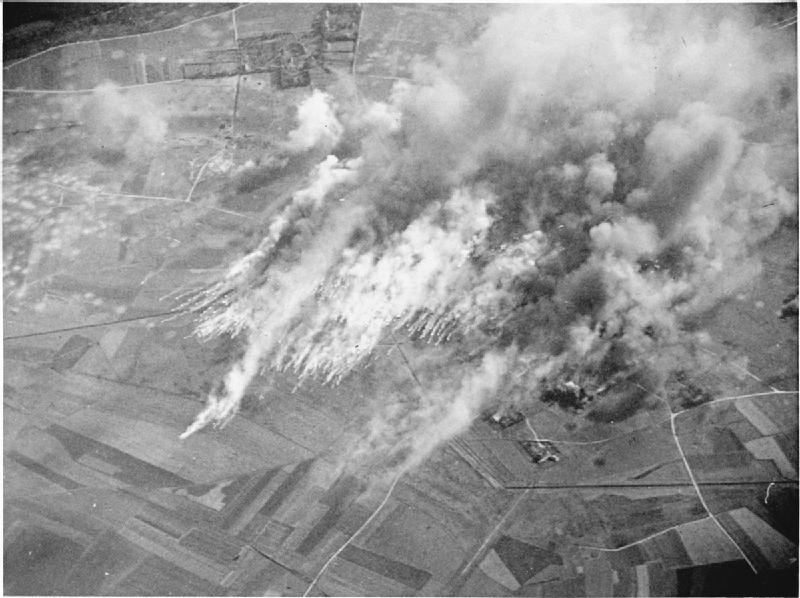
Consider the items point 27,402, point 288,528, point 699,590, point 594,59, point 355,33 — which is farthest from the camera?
point 355,33

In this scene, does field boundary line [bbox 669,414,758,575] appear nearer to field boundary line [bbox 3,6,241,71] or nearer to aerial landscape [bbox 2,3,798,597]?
aerial landscape [bbox 2,3,798,597]

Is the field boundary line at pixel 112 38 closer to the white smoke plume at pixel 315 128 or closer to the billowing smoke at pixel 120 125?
the billowing smoke at pixel 120 125

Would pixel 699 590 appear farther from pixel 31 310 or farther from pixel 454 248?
pixel 31 310

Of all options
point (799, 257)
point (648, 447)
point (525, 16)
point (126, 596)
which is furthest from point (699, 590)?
point (525, 16)

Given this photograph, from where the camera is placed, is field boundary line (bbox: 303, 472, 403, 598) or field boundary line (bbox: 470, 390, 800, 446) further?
field boundary line (bbox: 470, 390, 800, 446)

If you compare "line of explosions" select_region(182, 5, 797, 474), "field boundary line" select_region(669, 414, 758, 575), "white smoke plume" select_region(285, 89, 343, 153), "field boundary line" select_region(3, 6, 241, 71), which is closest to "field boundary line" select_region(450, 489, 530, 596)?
"line of explosions" select_region(182, 5, 797, 474)

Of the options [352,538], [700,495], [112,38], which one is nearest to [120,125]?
[112,38]
